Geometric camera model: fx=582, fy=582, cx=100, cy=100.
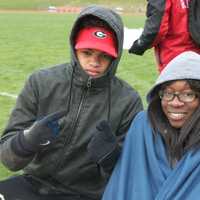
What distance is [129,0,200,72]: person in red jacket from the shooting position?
4.81 metres

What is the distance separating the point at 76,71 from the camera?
324 centimetres

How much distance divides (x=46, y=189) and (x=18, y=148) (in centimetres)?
46

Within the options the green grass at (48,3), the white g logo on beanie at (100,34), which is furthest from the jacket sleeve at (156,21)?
the green grass at (48,3)

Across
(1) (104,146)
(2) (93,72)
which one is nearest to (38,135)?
(1) (104,146)

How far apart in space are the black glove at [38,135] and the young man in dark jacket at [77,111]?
8 cm

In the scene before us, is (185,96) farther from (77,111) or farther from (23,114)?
(23,114)

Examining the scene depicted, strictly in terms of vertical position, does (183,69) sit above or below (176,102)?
above

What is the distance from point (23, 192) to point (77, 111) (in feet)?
1.86

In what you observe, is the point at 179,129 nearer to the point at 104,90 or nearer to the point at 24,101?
the point at 104,90

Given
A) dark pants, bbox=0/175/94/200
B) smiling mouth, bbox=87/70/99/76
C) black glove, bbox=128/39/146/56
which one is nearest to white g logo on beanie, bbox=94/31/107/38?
smiling mouth, bbox=87/70/99/76

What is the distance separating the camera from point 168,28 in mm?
4926

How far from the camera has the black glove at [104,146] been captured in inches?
117

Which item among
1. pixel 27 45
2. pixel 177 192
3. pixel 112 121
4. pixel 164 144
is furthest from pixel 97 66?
pixel 27 45

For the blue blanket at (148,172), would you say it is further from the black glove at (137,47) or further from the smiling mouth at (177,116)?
the black glove at (137,47)
